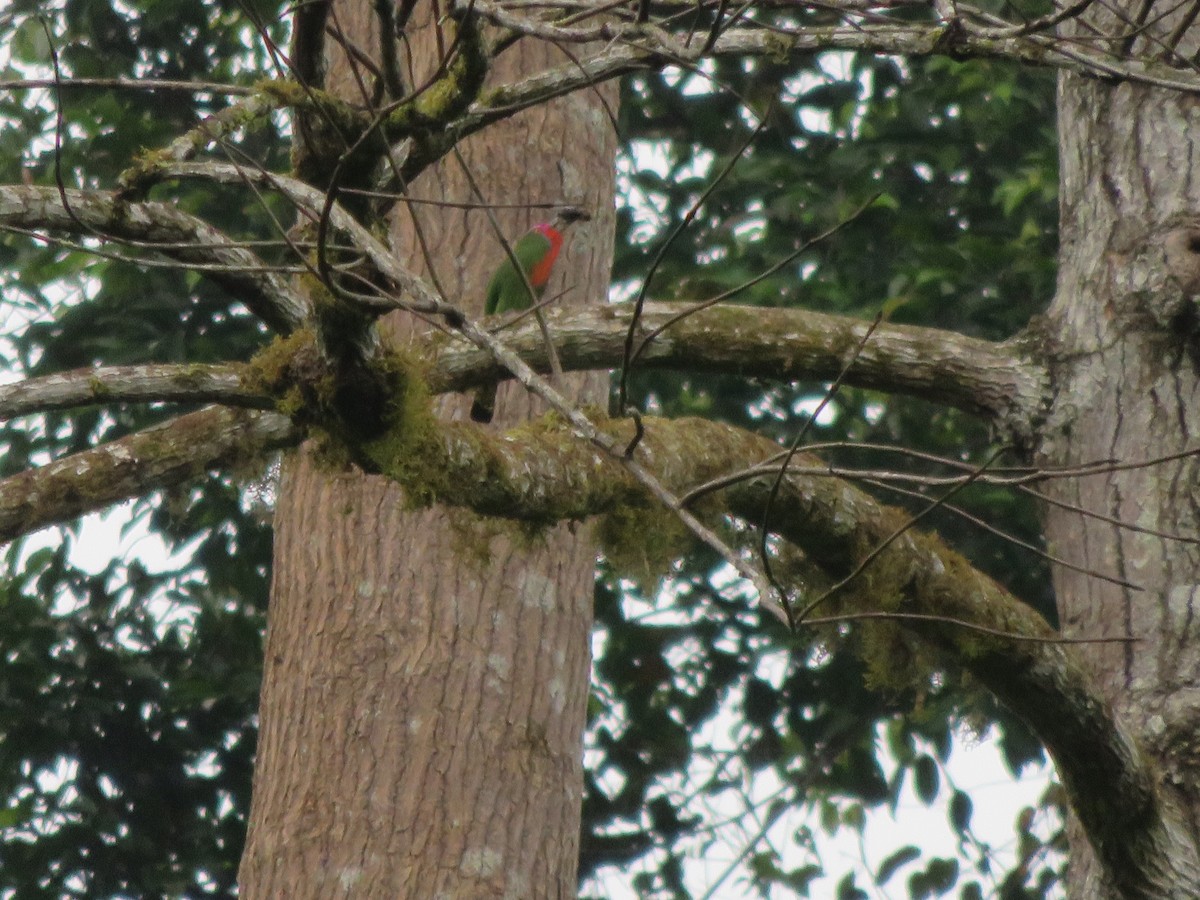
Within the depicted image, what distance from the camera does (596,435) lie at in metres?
1.93

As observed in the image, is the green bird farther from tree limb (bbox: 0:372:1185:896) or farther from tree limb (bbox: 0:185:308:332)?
tree limb (bbox: 0:185:308:332)

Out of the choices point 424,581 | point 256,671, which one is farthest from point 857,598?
point 256,671

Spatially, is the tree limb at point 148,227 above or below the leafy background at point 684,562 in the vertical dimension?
below

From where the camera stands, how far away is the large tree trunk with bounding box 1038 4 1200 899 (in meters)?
3.21

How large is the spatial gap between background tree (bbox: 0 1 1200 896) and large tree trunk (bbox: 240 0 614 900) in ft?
0.04

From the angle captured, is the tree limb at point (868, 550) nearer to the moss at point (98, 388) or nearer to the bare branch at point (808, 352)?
the bare branch at point (808, 352)

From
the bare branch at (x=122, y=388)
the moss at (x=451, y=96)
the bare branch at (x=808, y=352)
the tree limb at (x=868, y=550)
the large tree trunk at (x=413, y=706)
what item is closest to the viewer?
the moss at (x=451, y=96)

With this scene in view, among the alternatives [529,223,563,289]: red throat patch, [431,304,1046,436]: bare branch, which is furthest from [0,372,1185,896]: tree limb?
[529,223,563,289]: red throat patch

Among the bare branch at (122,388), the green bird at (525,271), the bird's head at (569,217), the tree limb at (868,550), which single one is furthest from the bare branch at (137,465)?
the bird's head at (569,217)

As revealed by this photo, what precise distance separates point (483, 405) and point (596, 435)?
7.80 feet

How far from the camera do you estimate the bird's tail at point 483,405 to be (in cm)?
417

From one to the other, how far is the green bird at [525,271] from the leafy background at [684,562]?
560 millimetres

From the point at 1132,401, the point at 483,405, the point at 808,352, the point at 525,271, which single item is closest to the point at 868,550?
the point at 808,352

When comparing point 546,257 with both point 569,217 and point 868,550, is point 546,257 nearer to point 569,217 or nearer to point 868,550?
point 569,217
